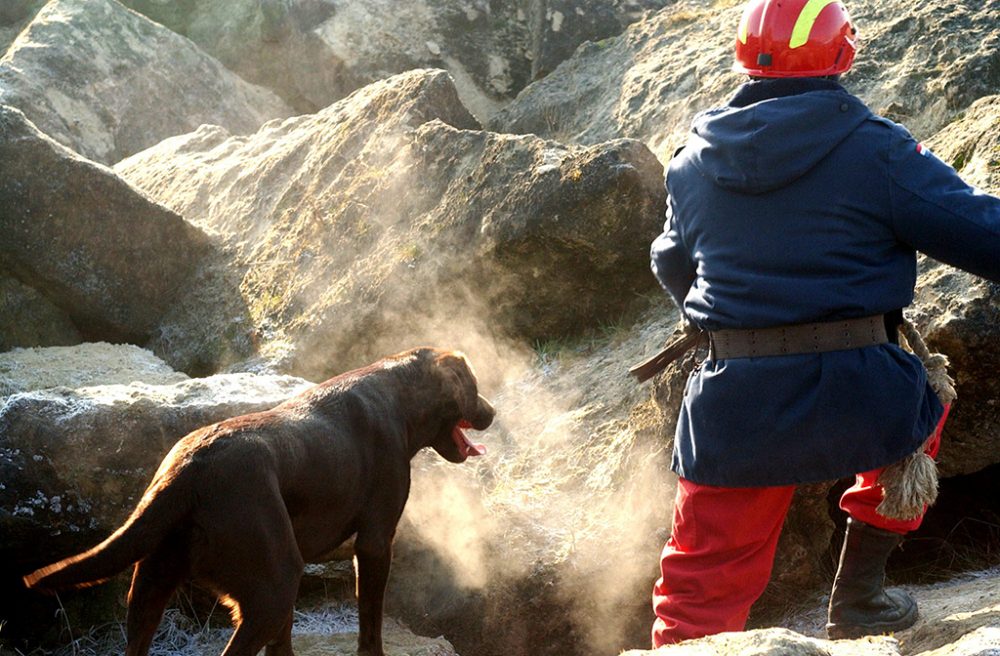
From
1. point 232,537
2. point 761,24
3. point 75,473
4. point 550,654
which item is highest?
point 761,24

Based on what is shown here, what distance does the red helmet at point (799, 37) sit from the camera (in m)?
3.71

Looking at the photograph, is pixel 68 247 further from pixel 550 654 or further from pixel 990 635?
pixel 990 635

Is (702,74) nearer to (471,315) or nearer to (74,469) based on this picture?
(471,315)

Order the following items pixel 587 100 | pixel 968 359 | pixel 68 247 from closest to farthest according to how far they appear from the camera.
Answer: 1. pixel 968 359
2. pixel 68 247
3. pixel 587 100

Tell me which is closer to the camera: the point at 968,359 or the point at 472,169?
the point at 968,359

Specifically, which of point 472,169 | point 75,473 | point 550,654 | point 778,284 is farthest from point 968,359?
point 75,473

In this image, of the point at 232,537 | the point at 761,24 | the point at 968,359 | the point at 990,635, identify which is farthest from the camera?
the point at 968,359

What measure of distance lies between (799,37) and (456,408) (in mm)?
2376

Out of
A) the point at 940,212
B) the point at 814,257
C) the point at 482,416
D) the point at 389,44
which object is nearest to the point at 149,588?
the point at 482,416

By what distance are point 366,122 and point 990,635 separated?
6.01 meters

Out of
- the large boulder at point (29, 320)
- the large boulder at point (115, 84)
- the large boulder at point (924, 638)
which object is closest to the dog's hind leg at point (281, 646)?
the large boulder at point (924, 638)

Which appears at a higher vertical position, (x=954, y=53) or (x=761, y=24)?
(x=761, y=24)

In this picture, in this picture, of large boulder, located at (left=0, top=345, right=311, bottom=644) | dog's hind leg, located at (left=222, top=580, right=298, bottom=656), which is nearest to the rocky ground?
large boulder, located at (left=0, top=345, right=311, bottom=644)

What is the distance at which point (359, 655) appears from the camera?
5.02 m
